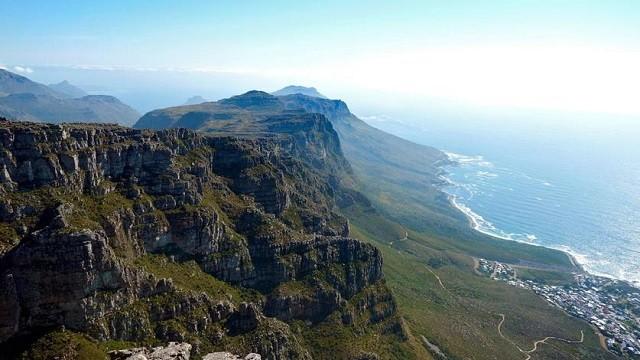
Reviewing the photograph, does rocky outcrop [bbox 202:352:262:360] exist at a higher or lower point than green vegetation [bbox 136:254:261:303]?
lower

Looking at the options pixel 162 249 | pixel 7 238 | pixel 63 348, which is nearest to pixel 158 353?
pixel 63 348

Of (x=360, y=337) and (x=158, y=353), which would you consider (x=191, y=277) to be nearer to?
(x=158, y=353)

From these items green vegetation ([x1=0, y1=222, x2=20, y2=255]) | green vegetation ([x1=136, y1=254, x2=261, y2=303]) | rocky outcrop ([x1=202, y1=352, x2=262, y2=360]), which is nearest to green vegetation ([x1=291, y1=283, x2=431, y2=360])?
green vegetation ([x1=136, y1=254, x2=261, y2=303])

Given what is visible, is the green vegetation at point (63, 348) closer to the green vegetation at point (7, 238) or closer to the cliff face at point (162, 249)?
the cliff face at point (162, 249)

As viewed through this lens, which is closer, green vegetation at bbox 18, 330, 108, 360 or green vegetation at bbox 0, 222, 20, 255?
green vegetation at bbox 18, 330, 108, 360

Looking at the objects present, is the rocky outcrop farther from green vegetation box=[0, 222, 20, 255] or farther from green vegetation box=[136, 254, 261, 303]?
green vegetation box=[0, 222, 20, 255]

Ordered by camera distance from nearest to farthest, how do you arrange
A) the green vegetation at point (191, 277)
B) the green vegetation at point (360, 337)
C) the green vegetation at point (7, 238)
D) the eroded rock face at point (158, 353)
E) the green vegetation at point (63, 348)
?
the green vegetation at point (63, 348), the eroded rock face at point (158, 353), the green vegetation at point (7, 238), the green vegetation at point (191, 277), the green vegetation at point (360, 337)

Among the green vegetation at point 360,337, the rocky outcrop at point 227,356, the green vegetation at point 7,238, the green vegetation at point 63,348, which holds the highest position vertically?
Answer: the green vegetation at point 7,238

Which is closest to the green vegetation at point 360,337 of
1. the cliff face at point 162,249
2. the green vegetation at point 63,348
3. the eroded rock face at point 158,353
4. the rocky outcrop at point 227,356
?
the cliff face at point 162,249

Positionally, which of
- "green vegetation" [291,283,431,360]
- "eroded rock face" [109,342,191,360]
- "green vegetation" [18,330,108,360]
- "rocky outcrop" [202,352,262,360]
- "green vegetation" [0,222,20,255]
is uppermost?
"green vegetation" [0,222,20,255]
